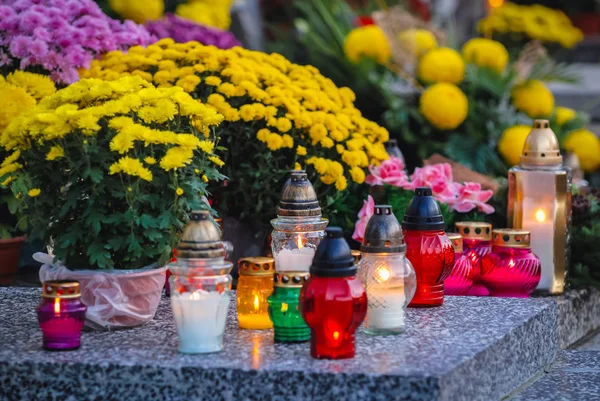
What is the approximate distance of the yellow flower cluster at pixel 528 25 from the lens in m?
7.75

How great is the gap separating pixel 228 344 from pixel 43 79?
1597mm

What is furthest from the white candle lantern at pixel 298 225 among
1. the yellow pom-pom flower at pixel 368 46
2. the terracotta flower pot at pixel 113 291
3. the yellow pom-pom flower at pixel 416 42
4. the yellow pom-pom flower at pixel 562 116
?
the yellow pom-pom flower at pixel 562 116

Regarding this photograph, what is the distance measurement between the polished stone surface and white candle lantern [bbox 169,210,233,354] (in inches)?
33.5

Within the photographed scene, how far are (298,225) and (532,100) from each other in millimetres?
2831

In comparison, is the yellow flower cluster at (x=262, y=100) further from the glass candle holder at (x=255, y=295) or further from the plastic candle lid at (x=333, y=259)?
the plastic candle lid at (x=333, y=259)

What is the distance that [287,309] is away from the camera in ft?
9.02

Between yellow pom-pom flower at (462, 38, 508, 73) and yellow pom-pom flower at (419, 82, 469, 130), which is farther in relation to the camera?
yellow pom-pom flower at (462, 38, 508, 73)

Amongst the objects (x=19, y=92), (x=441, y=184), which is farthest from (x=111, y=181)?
(x=441, y=184)

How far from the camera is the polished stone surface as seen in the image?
294 cm

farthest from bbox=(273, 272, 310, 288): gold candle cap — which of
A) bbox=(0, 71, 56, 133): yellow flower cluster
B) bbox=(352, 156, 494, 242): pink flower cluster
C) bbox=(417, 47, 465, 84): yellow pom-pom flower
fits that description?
bbox=(417, 47, 465, 84): yellow pom-pom flower

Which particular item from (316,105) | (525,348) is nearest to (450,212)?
(316,105)

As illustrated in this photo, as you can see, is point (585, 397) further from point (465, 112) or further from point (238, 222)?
point (465, 112)

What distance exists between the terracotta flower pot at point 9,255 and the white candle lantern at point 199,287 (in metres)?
1.44

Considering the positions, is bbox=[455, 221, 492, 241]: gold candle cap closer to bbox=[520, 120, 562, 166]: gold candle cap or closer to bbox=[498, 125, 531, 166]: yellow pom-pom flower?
bbox=[520, 120, 562, 166]: gold candle cap
